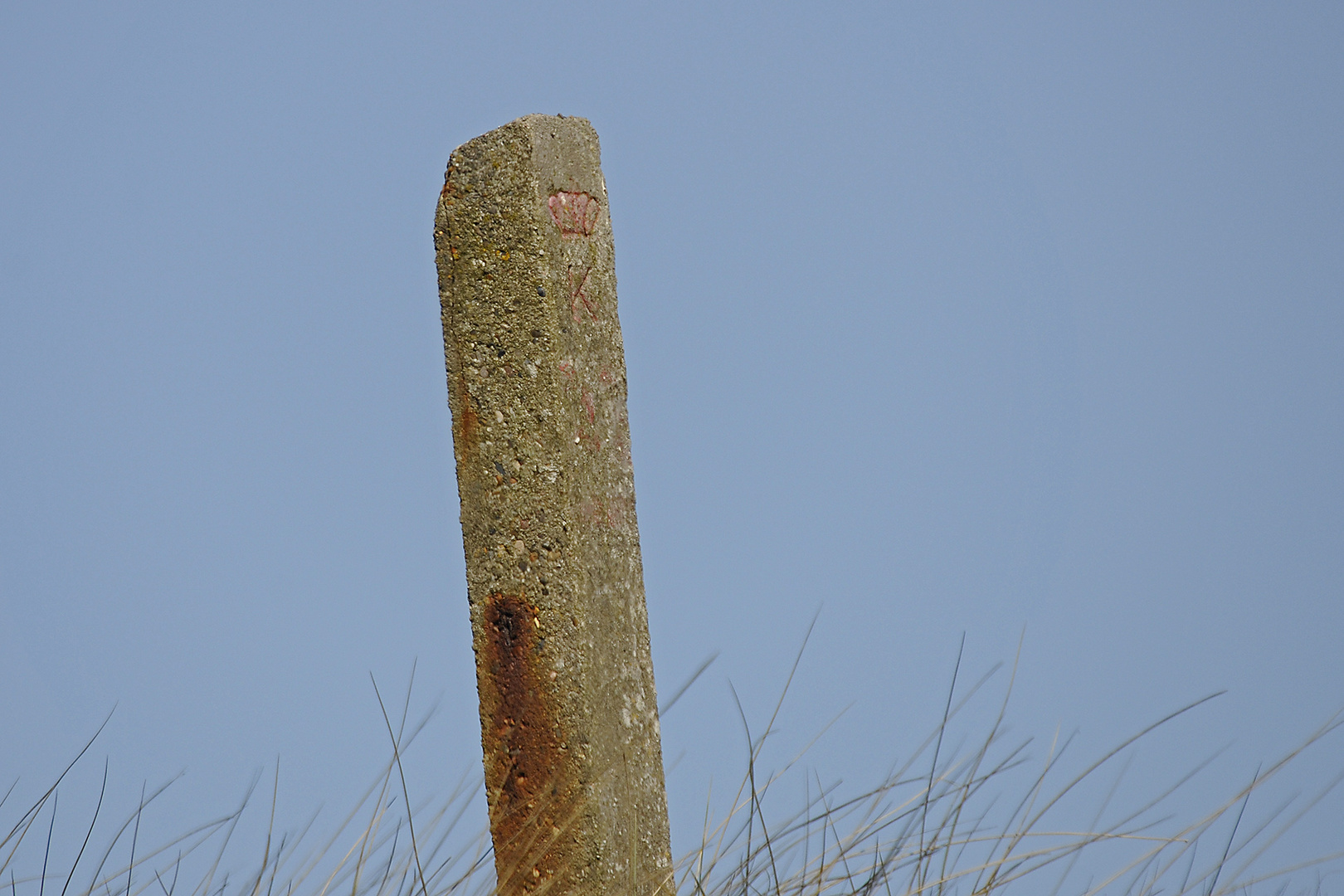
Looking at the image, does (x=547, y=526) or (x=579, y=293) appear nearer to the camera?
(x=547, y=526)

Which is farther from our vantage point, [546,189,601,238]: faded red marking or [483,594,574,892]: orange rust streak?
[546,189,601,238]: faded red marking

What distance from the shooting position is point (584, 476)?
10.1 feet

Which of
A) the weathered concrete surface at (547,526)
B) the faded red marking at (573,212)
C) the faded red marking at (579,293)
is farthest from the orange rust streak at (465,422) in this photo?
the faded red marking at (573,212)

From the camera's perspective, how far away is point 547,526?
3.03 meters

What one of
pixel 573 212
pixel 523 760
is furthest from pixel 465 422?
pixel 523 760

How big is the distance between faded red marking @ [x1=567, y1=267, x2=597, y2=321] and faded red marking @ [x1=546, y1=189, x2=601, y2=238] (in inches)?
3.7

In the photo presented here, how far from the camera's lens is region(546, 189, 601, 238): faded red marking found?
3121mm

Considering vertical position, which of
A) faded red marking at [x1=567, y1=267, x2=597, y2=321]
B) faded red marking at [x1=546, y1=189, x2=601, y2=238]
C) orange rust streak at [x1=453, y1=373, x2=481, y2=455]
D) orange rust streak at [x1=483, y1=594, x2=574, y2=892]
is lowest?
orange rust streak at [x1=483, y1=594, x2=574, y2=892]

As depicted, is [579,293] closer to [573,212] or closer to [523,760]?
[573,212]

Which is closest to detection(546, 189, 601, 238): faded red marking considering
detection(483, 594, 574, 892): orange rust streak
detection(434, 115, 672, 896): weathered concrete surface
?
detection(434, 115, 672, 896): weathered concrete surface

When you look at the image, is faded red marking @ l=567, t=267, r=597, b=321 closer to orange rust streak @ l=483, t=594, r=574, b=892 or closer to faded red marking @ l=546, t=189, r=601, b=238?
faded red marking @ l=546, t=189, r=601, b=238

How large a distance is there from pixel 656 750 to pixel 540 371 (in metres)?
0.95

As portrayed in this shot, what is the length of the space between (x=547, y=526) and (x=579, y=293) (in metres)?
0.56

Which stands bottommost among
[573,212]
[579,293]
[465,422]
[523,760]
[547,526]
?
[523,760]
